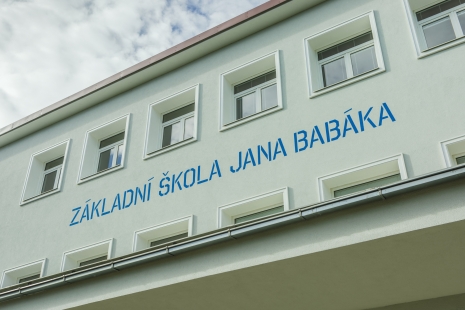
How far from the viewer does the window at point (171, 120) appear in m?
11.6

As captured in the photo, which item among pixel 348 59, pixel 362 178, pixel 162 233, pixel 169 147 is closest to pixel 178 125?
pixel 169 147

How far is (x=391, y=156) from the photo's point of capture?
8.05 m

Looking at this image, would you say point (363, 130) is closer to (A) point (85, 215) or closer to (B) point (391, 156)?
(B) point (391, 156)

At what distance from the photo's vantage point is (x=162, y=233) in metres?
10.1

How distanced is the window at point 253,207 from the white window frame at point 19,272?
424cm

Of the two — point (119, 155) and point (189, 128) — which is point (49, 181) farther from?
point (189, 128)

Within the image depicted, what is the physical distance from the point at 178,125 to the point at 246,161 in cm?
285

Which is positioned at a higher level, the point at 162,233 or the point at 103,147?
the point at 103,147

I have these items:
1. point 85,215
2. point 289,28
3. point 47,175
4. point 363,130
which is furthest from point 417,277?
point 47,175

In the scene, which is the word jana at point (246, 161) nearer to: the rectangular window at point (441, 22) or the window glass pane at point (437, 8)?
the rectangular window at point (441, 22)

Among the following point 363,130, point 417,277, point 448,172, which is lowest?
point 417,277

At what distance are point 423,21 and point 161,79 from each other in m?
5.38

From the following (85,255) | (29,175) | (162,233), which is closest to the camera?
(162,233)

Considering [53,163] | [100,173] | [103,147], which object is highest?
[53,163]
